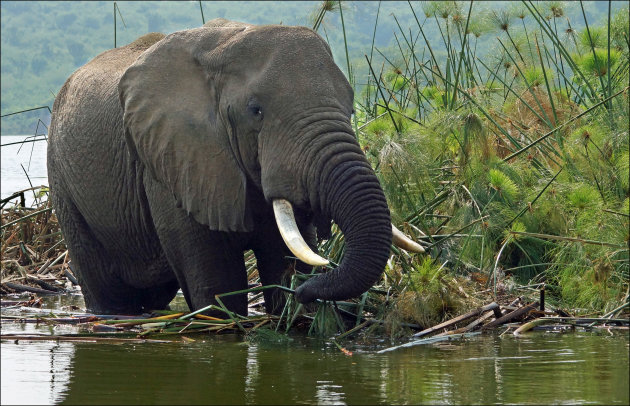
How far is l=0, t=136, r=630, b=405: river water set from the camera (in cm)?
531

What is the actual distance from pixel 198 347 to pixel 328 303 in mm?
880

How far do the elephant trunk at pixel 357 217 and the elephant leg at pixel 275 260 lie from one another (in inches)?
37.5

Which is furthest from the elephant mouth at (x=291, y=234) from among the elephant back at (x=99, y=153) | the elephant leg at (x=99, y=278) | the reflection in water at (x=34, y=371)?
the elephant leg at (x=99, y=278)

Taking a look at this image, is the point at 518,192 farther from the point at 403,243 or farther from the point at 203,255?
the point at 203,255

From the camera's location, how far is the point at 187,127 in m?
7.49

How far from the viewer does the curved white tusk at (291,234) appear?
21.7 ft

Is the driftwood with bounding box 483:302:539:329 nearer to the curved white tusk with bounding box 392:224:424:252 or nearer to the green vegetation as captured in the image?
the green vegetation

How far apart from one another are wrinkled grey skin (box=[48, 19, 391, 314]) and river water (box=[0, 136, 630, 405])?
54 centimetres

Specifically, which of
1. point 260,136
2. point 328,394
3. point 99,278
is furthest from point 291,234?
point 99,278

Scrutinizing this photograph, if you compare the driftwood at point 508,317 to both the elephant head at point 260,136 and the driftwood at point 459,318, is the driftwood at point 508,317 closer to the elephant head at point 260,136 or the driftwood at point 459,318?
the driftwood at point 459,318

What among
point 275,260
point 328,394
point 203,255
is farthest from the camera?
point 275,260

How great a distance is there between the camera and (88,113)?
8.62 meters

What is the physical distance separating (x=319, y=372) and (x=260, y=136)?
1657 millimetres

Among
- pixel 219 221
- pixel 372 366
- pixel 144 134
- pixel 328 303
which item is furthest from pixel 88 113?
pixel 372 366
